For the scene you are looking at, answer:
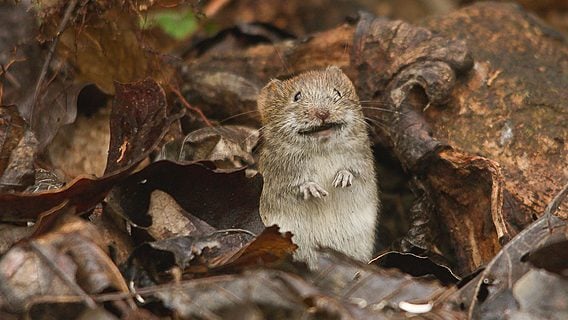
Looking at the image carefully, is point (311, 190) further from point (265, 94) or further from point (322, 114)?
point (265, 94)

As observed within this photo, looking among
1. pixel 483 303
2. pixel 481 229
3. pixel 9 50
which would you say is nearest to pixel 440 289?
pixel 483 303

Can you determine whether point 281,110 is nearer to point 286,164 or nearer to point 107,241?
point 286,164

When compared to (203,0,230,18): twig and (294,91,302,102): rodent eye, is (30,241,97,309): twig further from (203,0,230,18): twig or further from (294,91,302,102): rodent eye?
(203,0,230,18): twig

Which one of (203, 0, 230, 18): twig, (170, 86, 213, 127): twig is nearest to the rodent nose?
(170, 86, 213, 127): twig

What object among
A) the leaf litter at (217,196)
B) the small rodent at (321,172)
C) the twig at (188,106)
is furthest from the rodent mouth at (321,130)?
the twig at (188,106)

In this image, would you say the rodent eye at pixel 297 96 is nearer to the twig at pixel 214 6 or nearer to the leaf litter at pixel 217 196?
the leaf litter at pixel 217 196

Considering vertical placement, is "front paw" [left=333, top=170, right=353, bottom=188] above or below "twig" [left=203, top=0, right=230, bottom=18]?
below
